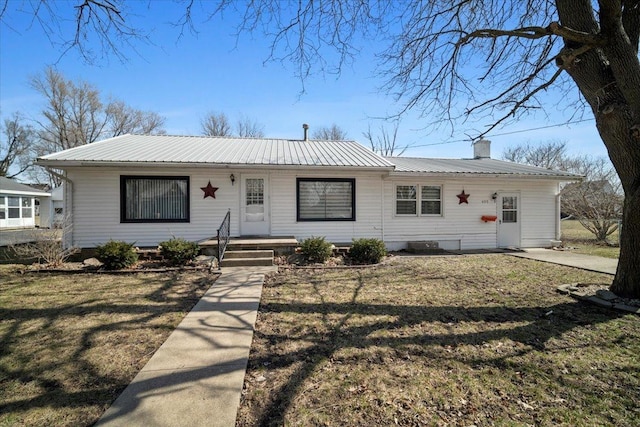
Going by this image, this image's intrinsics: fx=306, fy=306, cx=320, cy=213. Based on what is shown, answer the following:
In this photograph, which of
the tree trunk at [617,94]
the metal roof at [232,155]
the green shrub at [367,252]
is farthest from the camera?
the metal roof at [232,155]

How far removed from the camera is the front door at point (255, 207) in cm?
1004

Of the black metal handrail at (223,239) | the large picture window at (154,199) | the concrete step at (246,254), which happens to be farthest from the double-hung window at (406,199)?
the large picture window at (154,199)

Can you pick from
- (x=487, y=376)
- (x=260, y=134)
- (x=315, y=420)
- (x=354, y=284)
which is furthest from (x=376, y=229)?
(x=260, y=134)

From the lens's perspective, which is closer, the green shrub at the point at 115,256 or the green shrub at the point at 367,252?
the green shrub at the point at 115,256

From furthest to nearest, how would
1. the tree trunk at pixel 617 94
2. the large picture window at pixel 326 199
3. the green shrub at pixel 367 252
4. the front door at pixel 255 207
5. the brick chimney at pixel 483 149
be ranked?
the brick chimney at pixel 483 149 → the large picture window at pixel 326 199 → the front door at pixel 255 207 → the green shrub at pixel 367 252 → the tree trunk at pixel 617 94

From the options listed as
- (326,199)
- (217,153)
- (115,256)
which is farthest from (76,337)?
(217,153)

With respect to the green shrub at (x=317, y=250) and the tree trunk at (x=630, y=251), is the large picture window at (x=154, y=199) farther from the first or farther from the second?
the tree trunk at (x=630, y=251)

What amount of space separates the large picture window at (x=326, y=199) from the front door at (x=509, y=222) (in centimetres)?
606

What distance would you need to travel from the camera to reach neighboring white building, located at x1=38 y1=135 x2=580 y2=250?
30.7 feet

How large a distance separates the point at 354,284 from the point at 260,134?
32.3m

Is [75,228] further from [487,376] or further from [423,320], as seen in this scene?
[487,376]

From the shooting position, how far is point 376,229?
10734 millimetres

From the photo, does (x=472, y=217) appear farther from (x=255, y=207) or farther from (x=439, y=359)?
(x=439, y=359)

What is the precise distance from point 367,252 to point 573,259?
21.4ft
